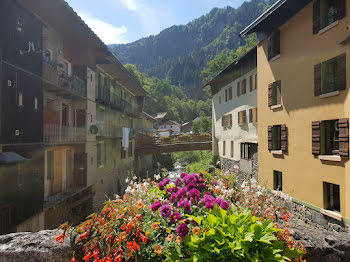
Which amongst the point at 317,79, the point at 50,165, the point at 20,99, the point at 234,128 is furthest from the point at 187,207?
the point at 234,128

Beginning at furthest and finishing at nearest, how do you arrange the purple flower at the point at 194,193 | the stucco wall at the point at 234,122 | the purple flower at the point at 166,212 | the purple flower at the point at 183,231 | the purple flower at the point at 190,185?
the stucco wall at the point at 234,122, the purple flower at the point at 190,185, the purple flower at the point at 194,193, the purple flower at the point at 166,212, the purple flower at the point at 183,231

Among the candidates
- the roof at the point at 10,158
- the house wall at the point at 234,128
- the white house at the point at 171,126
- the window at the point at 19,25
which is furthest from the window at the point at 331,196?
the white house at the point at 171,126

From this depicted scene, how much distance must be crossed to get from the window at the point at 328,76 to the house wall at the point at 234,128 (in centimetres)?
734

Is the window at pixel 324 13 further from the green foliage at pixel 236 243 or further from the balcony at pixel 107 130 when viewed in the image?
the balcony at pixel 107 130

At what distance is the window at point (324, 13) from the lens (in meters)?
8.88

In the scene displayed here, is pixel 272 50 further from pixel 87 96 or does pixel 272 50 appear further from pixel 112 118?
pixel 112 118

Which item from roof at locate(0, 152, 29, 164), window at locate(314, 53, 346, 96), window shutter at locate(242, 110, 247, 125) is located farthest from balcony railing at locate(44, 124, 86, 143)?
window shutter at locate(242, 110, 247, 125)

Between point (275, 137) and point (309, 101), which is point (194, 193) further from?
point (275, 137)

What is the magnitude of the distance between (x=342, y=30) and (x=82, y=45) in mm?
13320

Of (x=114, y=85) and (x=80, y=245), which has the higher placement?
(x=114, y=85)

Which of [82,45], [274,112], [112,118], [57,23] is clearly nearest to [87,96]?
[82,45]

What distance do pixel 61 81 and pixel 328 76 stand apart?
472 inches

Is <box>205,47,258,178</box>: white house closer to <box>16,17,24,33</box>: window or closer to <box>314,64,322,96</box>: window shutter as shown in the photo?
<box>314,64,322,96</box>: window shutter

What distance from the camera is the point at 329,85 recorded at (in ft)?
30.2
